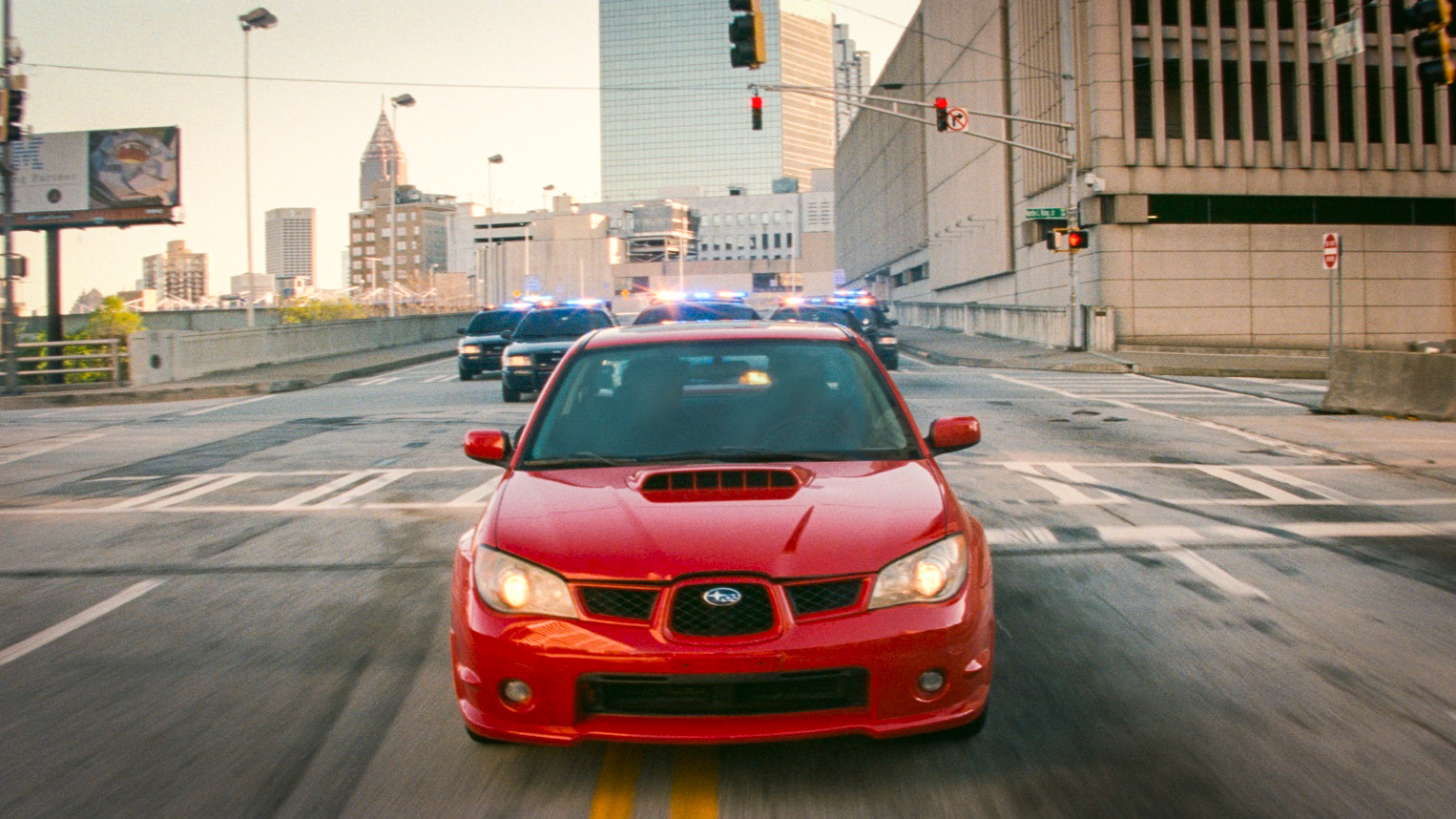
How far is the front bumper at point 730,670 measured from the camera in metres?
3.76

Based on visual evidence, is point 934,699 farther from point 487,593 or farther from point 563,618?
point 487,593

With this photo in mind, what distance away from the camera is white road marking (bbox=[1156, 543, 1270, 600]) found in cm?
683

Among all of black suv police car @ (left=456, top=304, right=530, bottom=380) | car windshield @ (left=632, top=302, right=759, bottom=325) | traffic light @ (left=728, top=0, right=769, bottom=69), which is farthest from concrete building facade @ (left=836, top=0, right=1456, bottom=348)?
traffic light @ (left=728, top=0, right=769, bottom=69)

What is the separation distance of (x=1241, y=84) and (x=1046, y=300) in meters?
8.66

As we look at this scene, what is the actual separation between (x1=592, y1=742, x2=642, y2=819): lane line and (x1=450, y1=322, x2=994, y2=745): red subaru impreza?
192mm

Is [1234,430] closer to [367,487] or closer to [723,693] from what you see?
[367,487]

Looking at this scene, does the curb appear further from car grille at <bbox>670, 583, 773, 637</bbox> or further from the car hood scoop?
car grille at <bbox>670, 583, 773, 637</bbox>

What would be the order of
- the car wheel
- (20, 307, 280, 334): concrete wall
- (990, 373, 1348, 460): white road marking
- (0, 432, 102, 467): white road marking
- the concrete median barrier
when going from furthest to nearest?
(20, 307, 280, 334): concrete wall < the concrete median barrier < (0, 432, 102, 467): white road marking < (990, 373, 1348, 460): white road marking < the car wheel

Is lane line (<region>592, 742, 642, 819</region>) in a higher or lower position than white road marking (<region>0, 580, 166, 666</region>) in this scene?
lower

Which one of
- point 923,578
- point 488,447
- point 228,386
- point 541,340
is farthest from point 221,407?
point 923,578

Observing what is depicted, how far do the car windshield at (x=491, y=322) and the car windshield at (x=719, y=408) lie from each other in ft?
76.7

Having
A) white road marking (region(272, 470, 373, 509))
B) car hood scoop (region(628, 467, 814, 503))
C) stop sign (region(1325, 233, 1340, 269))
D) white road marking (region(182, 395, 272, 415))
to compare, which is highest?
stop sign (region(1325, 233, 1340, 269))

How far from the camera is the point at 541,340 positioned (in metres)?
22.1

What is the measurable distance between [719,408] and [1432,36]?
49.6 feet
